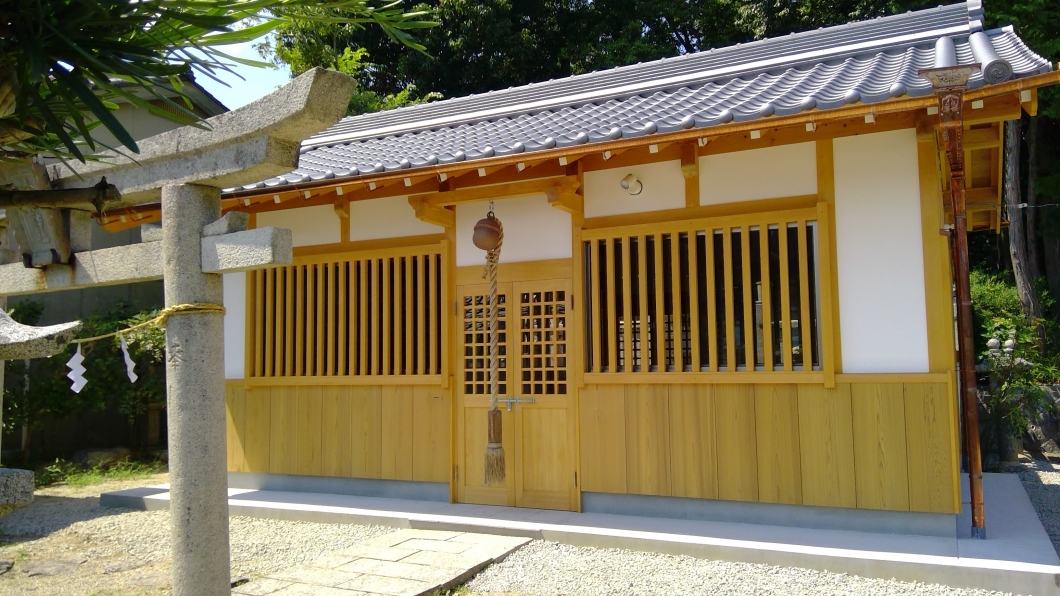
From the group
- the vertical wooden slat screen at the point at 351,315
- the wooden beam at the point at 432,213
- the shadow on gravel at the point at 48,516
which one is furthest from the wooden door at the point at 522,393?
the shadow on gravel at the point at 48,516

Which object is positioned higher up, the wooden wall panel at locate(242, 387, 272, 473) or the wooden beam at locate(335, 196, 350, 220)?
the wooden beam at locate(335, 196, 350, 220)

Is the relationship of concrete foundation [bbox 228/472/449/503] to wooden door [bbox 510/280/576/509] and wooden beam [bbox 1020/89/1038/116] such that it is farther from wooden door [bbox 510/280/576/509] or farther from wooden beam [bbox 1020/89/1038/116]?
wooden beam [bbox 1020/89/1038/116]

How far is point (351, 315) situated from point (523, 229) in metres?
1.95

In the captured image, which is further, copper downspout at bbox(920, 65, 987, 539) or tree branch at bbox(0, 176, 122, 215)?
copper downspout at bbox(920, 65, 987, 539)

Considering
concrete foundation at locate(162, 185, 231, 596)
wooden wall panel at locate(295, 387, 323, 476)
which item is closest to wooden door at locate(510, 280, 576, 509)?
wooden wall panel at locate(295, 387, 323, 476)

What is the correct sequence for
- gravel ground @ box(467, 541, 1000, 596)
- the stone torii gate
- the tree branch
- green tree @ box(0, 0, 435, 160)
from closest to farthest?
green tree @ box(0, 0, 435, 160) → the tree branch → the stone torii gate → gravel ground @ box(467, 541, 1000, 596)

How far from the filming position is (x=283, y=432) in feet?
25.5

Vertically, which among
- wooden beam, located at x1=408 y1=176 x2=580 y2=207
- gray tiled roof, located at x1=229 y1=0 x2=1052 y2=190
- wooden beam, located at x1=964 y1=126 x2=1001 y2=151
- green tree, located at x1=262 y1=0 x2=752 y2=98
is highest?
green tree, located at x1=262 y1=0 x2=752 y2=98

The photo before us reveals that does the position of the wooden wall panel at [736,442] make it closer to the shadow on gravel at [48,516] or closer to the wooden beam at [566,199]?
the wooden beam at [566,199]

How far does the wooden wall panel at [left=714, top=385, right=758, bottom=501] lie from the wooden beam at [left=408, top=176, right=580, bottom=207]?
196cm

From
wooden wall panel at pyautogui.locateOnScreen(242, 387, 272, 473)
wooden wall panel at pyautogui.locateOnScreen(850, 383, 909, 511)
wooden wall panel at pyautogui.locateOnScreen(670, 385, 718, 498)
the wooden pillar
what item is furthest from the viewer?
wooden wall panel at pyautogui.locateOnScreen(242, 387, 272, 473)

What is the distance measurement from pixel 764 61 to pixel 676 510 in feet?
12.8

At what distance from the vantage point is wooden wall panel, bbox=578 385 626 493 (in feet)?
20.5

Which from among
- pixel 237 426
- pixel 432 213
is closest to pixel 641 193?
pixel 432 213
